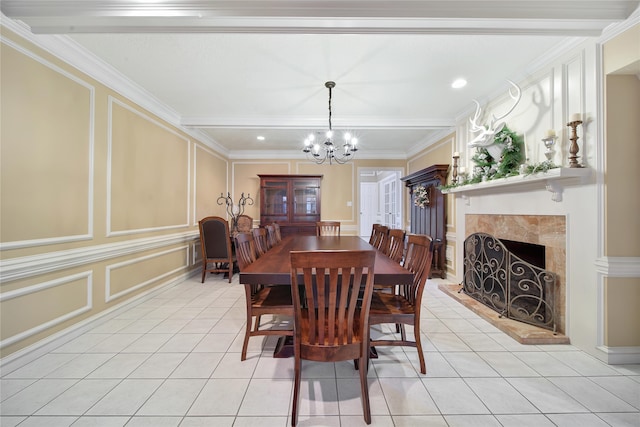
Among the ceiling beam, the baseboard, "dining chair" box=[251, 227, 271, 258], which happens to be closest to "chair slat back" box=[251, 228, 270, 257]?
"dining chair" box=[251, 227, 271, 258]

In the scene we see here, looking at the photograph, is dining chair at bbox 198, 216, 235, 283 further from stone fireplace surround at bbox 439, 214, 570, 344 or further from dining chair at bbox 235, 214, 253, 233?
stone fireplace surround at bbox 439, 214, 570, 344

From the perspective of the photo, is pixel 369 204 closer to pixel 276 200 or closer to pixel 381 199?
pixel 381 199

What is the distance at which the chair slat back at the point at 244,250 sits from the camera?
1.80m

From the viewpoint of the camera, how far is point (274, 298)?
6.17 ft

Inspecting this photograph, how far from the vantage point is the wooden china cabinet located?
5215 mm

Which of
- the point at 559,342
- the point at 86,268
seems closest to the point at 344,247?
the point at 559,342

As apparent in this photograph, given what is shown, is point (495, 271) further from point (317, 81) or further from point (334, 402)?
point (317, 81)

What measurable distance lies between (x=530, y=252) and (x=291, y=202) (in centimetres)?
393

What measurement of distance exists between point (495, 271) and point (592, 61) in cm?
190

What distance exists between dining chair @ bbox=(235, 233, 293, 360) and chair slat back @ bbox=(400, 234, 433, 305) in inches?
34.3

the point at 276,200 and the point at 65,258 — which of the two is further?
the point at 276,200

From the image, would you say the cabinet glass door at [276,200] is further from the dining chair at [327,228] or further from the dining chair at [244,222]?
the dining chair at [327,228]

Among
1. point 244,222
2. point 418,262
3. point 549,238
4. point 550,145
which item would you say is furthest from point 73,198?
point 549,238

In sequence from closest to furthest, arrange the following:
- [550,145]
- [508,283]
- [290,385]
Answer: [290,385]
[550,145]
[508,283]
